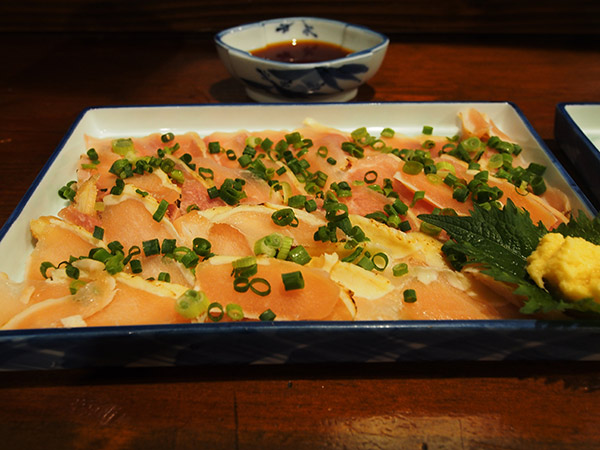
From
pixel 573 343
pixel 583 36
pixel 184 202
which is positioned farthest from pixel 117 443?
pixel 583 36

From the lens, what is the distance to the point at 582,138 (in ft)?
7.86

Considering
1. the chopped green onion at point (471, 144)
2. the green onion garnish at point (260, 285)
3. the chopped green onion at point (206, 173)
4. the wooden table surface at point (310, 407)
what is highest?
the green onion garnish at point (260, 285)

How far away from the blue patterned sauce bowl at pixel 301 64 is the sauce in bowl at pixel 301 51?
1.3 inches

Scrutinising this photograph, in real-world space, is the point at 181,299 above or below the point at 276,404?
above

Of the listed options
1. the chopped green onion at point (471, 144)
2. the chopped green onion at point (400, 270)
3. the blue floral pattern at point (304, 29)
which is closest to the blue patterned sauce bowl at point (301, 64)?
the blue floral pattern at point (304, 29)

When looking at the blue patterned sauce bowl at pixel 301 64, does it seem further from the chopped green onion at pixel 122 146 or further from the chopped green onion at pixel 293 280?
the chopped green onion at pixel 293 280

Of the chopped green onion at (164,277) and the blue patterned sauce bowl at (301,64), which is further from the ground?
the blue patterned sauce bowl at (301,64)

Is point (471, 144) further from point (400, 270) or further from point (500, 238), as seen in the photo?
point (400, 270)

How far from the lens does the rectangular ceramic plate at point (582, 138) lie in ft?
7.57

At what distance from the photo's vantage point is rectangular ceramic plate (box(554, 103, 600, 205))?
7.57ft

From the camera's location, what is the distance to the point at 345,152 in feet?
8.12

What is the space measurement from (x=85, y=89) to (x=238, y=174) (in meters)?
2.11

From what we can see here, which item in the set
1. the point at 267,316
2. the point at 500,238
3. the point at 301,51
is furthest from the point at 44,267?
the point at 301,51

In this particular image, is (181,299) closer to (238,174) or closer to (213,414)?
(213,414)
